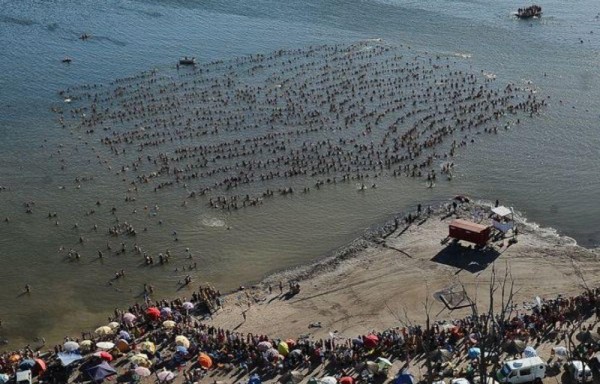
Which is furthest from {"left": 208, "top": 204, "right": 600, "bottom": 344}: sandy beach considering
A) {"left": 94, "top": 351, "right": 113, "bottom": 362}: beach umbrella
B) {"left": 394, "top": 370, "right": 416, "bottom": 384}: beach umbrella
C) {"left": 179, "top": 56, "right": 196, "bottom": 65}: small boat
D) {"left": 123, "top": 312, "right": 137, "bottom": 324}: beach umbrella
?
{"left": 179, "top": 56, "right": 196, "bottom": 65}: small boat

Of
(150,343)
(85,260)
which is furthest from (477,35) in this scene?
(150,343)

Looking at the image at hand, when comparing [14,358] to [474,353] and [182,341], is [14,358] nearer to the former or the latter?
[182,341]

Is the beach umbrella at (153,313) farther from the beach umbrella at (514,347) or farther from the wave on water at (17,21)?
the wave on water at (17,21)

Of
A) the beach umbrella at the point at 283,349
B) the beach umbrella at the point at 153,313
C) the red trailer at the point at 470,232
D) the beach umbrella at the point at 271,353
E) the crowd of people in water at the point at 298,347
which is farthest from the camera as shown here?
the red trailer at the point at 470,232

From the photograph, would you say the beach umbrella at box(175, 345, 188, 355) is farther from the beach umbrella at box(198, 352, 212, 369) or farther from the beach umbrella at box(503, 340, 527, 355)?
the beach umbrella at box(503, 340, 527, 355)

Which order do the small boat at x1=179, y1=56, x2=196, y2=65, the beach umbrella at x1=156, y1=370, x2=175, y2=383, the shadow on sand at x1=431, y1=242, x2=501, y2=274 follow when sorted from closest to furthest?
the beach umbrella at x1=156, y1=370, x2=175, y2=383, the shadow on sand at x1=431, y1=242, x2=501, y2=274, the small boat at x1=179, y1=56, x2=196, y2=65

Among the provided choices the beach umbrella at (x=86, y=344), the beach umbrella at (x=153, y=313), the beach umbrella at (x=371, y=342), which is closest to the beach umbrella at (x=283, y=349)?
the beach umbrella at (x=371, y=342)

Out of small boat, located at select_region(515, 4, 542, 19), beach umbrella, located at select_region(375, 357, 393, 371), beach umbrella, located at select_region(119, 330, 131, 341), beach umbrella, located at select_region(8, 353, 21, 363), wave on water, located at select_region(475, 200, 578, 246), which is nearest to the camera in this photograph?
beach umbrella, located at select_region(375, 357, 393, 371)

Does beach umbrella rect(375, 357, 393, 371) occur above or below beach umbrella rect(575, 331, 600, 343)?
below
